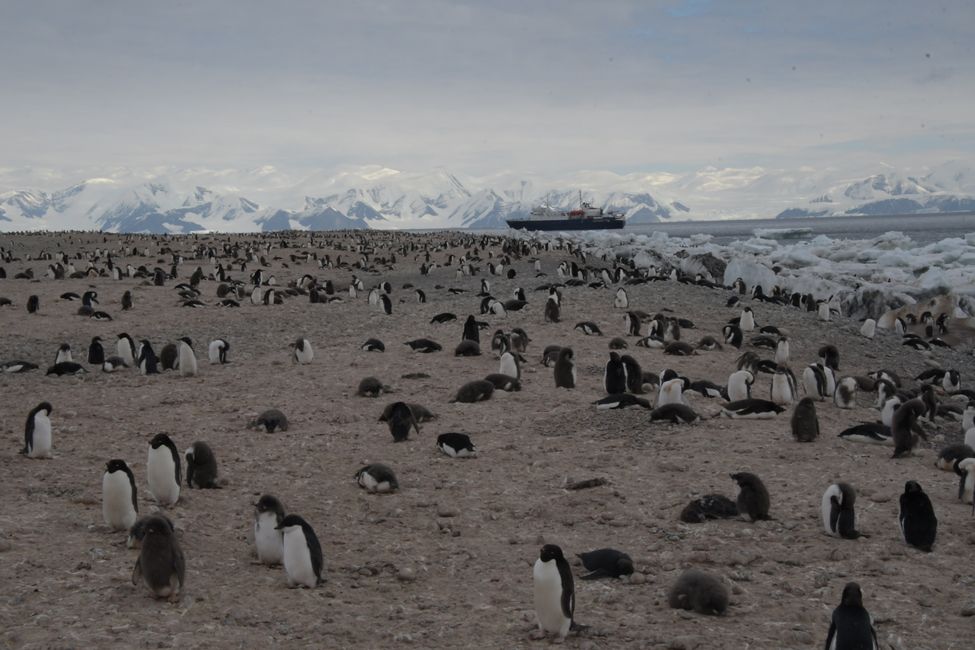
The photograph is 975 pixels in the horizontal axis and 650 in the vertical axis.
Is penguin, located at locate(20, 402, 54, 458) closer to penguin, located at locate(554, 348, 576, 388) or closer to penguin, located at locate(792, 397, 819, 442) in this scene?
penguin, located at locate(554, 348, 576, 388)

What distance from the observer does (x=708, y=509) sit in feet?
25.3

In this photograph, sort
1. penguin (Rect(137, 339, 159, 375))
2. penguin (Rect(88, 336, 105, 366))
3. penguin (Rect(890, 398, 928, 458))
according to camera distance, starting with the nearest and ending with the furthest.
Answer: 1. penguin (Rect(890, 398, 928, 458))
2. penguin (Rect(137, 339, 159, 375))
3. penguin (Rect(88, 336, 105, 366))

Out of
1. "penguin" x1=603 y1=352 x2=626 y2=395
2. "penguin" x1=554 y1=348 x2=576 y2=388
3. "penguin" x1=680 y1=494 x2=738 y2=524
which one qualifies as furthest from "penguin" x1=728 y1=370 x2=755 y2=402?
"penguin" x1=680 y1=494 x2=738 y2=524

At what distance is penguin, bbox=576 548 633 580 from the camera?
21.0ft

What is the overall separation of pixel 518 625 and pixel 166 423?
673 cm

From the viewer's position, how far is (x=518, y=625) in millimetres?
5648

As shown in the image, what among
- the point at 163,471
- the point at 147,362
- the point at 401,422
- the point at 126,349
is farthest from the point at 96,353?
the point at 163,471

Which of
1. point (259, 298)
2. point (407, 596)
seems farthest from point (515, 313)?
point (407, 596)

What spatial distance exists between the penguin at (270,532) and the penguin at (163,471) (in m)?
1.38

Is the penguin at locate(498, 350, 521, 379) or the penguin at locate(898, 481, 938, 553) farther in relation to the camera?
the penguin at locate(498, 350, 521, 379)

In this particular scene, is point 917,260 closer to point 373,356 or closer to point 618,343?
point 618,343

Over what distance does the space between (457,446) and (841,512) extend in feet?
13.3

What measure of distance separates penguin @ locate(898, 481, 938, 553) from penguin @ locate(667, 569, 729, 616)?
2027mm

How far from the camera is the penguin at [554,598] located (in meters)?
5.39
